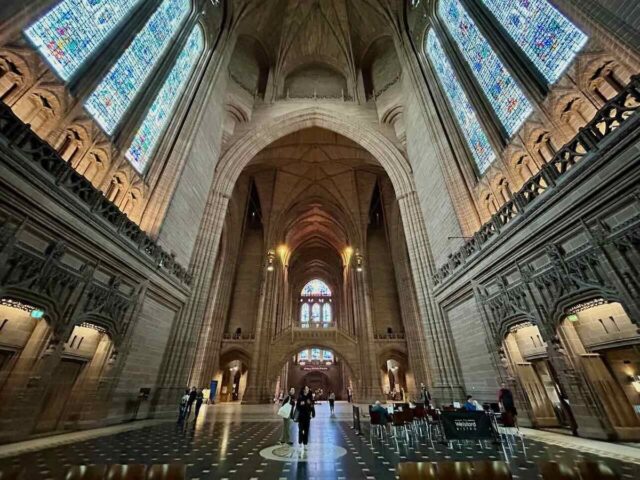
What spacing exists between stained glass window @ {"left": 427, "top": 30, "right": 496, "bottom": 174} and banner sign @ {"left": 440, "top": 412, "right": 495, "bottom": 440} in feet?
25.0

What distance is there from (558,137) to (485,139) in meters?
3.12

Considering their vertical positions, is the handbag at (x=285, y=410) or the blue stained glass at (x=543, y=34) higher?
the blue stained glass at (x=543, y=34)

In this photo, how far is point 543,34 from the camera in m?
7.44

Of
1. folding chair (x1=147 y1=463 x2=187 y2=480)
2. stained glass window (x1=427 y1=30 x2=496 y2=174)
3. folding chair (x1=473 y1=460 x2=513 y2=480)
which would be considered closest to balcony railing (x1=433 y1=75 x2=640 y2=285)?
stained glass window (x1=427 y1=30 x2=496 y2=174)

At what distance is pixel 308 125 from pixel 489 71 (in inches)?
431

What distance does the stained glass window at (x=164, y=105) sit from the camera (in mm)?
9807

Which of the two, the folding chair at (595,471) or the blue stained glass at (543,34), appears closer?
the folding chair at (595,471)

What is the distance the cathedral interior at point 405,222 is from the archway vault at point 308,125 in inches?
5.3

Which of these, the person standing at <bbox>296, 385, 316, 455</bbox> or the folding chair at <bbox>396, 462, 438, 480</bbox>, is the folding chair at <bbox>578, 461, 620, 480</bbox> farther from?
the person standing at <bbox>296, 385, 316, 455</bbox>

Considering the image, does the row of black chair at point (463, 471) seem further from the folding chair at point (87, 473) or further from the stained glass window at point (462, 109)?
the stained glass window at point (462, 109)

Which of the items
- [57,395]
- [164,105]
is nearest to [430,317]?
[57,395]

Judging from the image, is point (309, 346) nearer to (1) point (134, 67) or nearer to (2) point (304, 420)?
(2) point (304, 420)

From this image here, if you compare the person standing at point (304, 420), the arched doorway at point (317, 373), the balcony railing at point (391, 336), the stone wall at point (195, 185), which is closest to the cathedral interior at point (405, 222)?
the stone wall at point (195, 185)

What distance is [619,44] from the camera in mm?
5414
